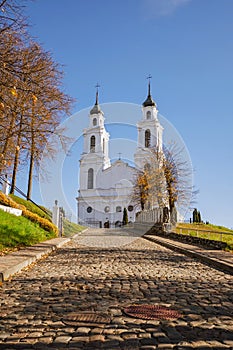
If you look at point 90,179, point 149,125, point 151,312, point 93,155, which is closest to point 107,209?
point 90,179

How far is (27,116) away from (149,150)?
2598cm

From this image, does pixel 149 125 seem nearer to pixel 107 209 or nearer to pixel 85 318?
pixel 107 209

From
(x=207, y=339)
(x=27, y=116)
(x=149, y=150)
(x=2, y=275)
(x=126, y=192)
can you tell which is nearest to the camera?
(x=207, y=339)

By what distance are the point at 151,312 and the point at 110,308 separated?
0.54 meters

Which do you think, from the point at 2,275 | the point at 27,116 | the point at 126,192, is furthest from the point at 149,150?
the point at 2,275

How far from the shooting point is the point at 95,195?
61.9 meters

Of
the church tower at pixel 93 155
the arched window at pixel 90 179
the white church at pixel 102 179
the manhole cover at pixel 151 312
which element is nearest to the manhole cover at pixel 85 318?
the manhole cover at pixel 151 312

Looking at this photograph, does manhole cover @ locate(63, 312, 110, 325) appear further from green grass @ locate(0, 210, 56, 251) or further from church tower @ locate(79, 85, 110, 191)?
church tower @ locate(79, 85, 110, 191)

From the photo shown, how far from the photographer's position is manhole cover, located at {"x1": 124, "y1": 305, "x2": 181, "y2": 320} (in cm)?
398

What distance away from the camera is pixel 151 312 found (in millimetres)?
4156

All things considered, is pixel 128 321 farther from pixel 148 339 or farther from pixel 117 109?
pixel 117 109

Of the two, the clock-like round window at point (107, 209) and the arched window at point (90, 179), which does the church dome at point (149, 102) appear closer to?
the arched window at point (90, 179)

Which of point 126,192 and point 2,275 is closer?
point 2,275

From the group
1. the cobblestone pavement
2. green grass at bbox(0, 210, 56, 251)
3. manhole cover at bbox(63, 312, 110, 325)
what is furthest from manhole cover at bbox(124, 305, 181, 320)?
green grass at bbox(0, 210, 56, 251)
